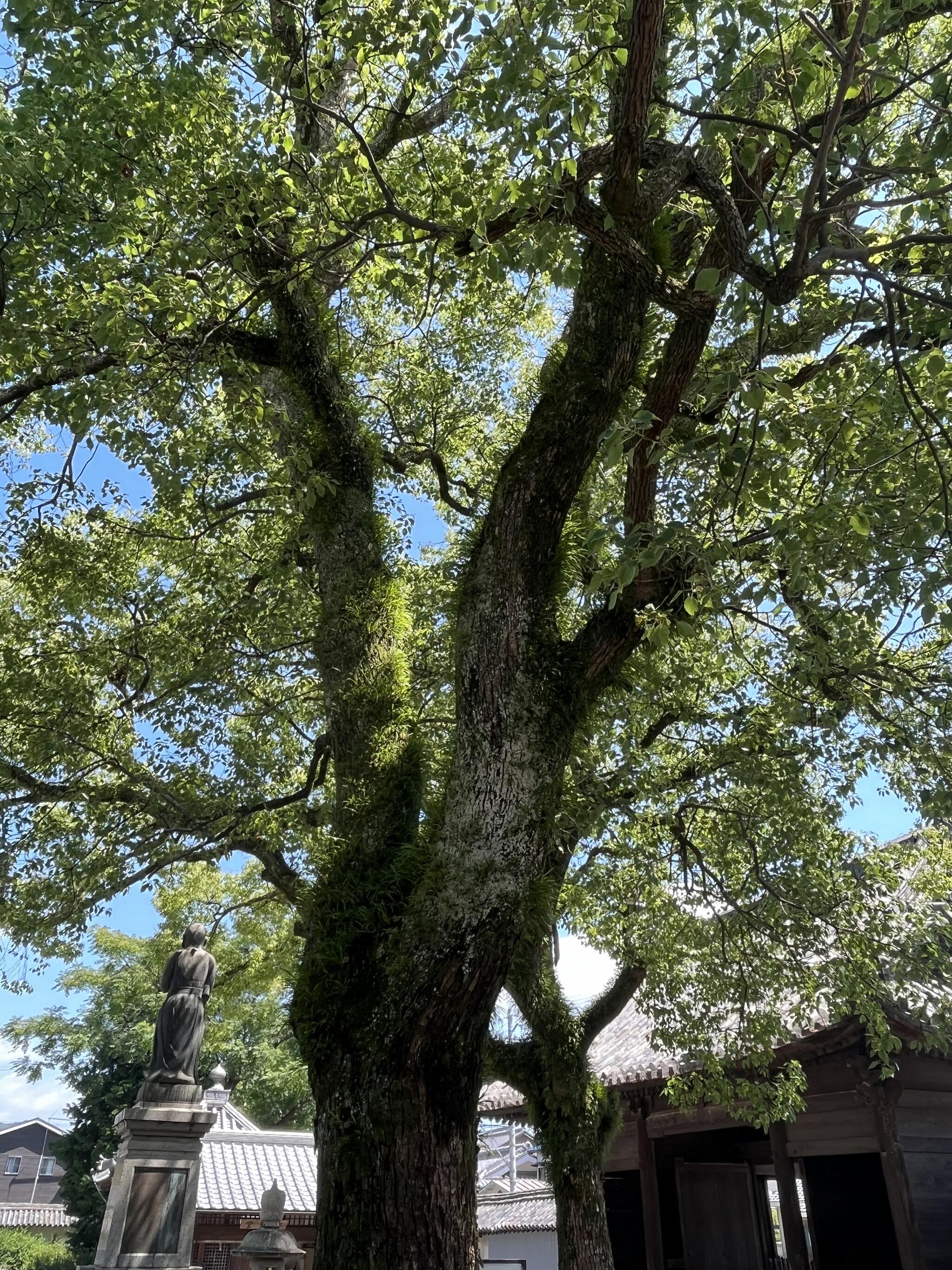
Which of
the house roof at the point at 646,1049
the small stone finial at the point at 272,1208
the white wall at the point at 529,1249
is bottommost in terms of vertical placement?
the white wall at the point at 529,1249

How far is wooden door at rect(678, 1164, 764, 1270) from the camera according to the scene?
12.0 m

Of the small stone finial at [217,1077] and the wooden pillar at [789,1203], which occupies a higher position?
the small stone finial at [217,1077]

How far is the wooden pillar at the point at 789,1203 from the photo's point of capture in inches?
386

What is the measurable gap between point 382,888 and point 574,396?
2454mm

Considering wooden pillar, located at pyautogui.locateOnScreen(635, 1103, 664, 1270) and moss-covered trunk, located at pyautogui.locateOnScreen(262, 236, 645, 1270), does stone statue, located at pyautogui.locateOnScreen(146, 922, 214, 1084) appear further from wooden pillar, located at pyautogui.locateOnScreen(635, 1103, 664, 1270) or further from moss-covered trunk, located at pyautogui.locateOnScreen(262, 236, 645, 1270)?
wooden pillar, located at pyautogui.locateOnScreen(635, 1103, 664, 1270)

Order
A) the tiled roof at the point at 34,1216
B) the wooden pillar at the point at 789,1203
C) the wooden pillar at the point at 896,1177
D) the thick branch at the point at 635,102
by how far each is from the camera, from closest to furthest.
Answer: the thick branch at the point at 635,102 < the wooden pillar at the point at 896,1177 < the wooden pillar at the point at 789,1203 < the tiled roof at the point at 34,1216

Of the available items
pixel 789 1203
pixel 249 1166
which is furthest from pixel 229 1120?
pixel 789 1203

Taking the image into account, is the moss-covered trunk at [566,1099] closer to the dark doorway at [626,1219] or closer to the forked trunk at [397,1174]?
the forked trunk at [397,1174]

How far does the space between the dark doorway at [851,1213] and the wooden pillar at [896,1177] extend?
218cm

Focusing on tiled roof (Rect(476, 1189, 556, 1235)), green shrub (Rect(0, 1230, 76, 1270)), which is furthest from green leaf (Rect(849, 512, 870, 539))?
green shrub (Rect(0, 1230, 76, 1270))

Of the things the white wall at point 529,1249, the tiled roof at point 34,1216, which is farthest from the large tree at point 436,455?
the tiled roof at point 34,1216

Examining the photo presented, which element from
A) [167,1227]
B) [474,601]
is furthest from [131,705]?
Result: [474,601]

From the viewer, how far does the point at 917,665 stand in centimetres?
776

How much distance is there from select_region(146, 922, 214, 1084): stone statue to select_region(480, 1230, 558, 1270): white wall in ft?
45.3
